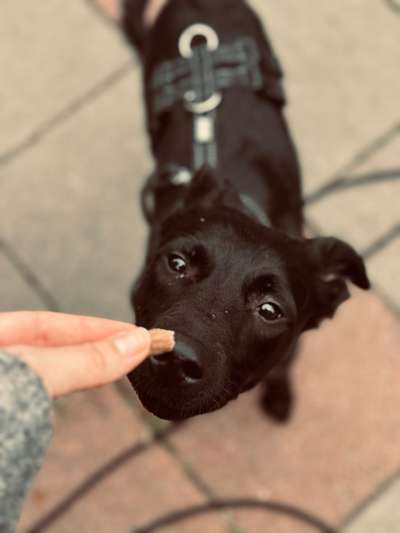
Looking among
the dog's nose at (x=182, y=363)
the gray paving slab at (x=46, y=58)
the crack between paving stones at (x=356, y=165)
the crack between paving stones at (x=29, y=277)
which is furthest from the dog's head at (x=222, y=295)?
the gray paving slab at (x=46, y=58)

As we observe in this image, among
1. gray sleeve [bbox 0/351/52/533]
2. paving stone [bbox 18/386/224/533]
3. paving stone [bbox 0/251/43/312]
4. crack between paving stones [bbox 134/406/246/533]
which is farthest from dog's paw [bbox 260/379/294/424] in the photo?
gray sleeve [bbox 0/351/52/533]

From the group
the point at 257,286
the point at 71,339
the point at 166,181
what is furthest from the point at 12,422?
the point at 166,181

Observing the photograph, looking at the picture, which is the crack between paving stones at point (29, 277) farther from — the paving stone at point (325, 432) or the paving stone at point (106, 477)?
the paving stone at point (325, 432)

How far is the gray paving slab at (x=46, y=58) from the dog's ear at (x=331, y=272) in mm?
2697

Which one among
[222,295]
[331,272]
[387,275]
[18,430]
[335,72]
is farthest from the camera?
[335,72]

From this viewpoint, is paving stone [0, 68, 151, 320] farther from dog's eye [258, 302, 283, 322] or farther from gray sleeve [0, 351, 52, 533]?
gray sleeve [0, 351, 52, 533]

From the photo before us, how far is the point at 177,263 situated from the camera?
11.9 feet

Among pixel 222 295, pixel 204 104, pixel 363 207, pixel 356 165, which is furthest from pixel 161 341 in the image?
pixel 356 165

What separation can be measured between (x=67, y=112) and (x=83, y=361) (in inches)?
155

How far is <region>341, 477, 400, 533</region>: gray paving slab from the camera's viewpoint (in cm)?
492

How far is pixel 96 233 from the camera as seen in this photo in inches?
225

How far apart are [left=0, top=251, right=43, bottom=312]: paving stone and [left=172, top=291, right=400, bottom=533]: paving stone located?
46.6 inches

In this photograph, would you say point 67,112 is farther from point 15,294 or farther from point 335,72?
point 335,72

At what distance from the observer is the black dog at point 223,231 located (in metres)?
3.30
